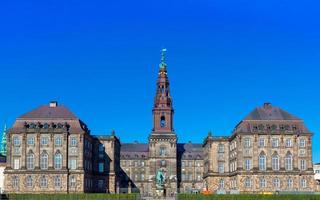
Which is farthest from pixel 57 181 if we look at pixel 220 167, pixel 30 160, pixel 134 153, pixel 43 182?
pixel 134 153

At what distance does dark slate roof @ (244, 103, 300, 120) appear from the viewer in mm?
128875

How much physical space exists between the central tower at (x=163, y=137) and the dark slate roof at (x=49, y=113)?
41093 millimetres

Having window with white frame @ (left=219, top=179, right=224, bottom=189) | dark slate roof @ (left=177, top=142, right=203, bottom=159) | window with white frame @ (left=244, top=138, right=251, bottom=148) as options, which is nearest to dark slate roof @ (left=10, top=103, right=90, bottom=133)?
window with white frame @ (left=244, top=138, right=251, bottom=148)

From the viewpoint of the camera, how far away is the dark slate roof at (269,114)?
129 metres

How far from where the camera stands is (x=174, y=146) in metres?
166

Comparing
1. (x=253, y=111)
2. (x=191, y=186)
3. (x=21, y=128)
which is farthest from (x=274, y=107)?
(x=191, y=186)

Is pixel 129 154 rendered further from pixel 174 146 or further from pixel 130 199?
pixel 130 199

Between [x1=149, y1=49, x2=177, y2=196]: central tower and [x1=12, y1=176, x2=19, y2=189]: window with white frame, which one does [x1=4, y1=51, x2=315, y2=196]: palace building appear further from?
[x1=149, y1=49, x2=177, y2=196]: central tower

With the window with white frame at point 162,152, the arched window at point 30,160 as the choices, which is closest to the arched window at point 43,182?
the arched window at point 30,160

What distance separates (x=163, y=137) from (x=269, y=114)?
41064 mm

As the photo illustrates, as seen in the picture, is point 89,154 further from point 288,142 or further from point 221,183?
point 288,142

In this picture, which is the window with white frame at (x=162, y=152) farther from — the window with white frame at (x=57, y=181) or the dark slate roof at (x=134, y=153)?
the window with white frame at (x=57, y=181)

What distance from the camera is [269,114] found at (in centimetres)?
12988

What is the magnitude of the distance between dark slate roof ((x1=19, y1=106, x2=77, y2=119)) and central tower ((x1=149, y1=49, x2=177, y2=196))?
135 feet
